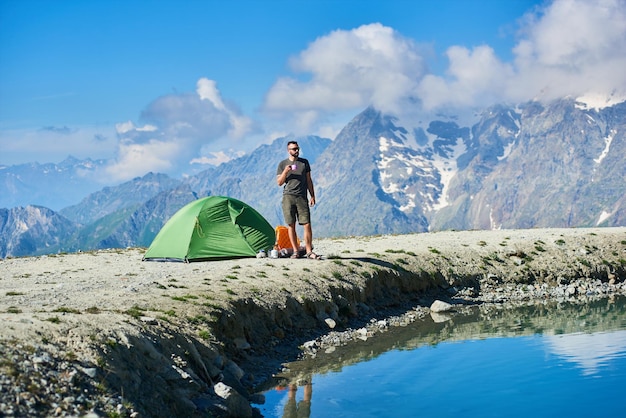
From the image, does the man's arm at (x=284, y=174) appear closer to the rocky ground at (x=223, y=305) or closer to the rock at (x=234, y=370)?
the rocky ground at (x=223, y=305)

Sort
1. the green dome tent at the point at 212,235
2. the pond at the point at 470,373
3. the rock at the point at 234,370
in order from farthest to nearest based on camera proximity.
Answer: the green dome tent at the point at 212,235 → the rock at the point at 234,370 → the pond at the point at 470,373

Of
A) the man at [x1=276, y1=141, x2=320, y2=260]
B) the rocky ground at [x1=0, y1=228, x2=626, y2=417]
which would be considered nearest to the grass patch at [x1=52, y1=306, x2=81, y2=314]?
the rocky ground at [x1=0, y1=228, x2=626, y2=417]

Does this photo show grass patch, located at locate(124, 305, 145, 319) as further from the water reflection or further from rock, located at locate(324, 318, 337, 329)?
the water reflection

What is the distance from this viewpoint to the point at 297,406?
714 inches

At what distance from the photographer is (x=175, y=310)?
21.6 metres

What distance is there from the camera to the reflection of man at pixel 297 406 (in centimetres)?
1745

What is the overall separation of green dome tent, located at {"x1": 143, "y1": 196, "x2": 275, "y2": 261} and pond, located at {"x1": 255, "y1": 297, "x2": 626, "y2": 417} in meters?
11.3

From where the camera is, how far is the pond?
56.5 feet

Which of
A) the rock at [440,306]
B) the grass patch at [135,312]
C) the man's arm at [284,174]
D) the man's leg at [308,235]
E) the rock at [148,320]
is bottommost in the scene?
the rock at [440,306]

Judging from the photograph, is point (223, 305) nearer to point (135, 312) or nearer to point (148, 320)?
point (135, 312)

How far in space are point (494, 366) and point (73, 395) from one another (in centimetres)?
1331

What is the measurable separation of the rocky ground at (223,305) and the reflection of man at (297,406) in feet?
3.67

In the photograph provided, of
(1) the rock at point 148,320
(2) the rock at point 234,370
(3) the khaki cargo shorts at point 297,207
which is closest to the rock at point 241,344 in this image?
(2) the rock at point 234,370

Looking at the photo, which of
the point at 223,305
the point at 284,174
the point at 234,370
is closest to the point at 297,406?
the point at 234,370
